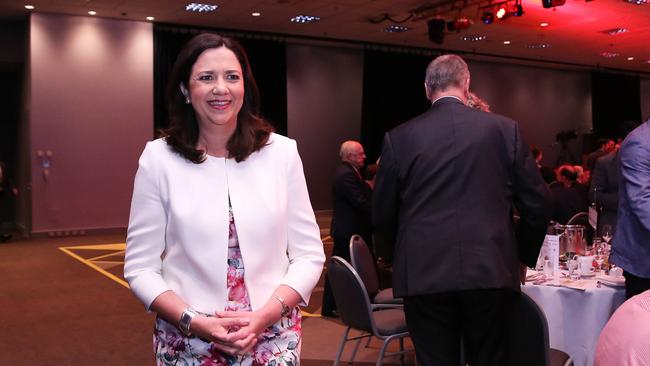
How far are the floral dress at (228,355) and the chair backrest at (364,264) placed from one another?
2608 millimetres

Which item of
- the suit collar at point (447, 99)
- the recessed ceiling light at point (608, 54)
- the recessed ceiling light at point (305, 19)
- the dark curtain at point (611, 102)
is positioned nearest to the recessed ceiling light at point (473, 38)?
the recessed ceiling light at point (305, 19)

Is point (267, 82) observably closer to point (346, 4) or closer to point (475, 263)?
point (346, 4)

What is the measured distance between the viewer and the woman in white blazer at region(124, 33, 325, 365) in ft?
5.52

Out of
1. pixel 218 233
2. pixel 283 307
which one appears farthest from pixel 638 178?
pixel 218 233

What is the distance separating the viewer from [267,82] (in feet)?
47.3

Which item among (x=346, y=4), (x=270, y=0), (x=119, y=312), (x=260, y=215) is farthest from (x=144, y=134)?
(x=260, y=215)

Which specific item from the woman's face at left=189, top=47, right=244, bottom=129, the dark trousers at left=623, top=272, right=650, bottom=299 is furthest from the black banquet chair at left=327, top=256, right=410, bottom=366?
the woman's face at left=189, top=47, right=244, bottom=129

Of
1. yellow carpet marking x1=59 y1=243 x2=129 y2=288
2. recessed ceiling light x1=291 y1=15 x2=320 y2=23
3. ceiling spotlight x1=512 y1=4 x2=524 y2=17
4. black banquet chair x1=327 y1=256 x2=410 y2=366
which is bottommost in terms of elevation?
yellow carpet marking x1=59 y1=243 x2=129 y2=288

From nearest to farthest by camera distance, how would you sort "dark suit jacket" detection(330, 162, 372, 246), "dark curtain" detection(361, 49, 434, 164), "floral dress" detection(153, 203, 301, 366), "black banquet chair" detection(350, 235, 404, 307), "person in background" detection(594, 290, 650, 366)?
"person in background" detection(594, 290, 650, 366) → "floral dress" detection(153, 203, 301, 366) → "black banquet chair" detection(350, 235, 404, 307) → "dark suit jacket" detection(330, 162, 372, 246) → "dark curtain" detection(361, 49, 434, 164)

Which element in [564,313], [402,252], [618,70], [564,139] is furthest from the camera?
[618,70]

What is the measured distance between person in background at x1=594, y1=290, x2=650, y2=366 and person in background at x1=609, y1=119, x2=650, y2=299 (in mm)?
2348

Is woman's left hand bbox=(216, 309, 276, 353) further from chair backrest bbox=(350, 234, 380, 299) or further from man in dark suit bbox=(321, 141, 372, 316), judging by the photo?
man in dark suit bbox=(321, 141, 372, 316)

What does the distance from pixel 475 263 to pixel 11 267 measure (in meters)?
7.75

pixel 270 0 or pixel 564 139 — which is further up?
pixel 270 0
